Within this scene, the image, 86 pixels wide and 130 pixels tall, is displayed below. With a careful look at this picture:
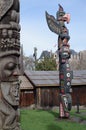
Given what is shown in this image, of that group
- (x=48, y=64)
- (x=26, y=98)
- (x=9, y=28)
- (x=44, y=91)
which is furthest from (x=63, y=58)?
(x=48, y=64)

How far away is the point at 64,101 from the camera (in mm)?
17391

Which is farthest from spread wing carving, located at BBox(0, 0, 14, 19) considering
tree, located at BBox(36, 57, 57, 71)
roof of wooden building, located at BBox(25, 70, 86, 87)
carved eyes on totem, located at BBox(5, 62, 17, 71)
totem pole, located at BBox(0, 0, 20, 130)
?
tree, located at BBox(36, 57, 57, 71)

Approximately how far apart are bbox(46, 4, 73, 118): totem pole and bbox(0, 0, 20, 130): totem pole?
9.50m

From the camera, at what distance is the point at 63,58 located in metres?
17.9

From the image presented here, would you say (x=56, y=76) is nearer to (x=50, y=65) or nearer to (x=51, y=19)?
(x=51, y=19)

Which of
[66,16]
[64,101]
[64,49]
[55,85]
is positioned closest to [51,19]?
[66,16]

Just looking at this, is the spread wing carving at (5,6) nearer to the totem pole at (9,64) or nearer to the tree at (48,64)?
the totem pole at (9,64)

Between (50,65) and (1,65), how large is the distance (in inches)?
1356

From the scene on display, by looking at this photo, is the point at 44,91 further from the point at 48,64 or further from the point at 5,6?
the point at 5,6

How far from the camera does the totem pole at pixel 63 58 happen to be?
17484mm

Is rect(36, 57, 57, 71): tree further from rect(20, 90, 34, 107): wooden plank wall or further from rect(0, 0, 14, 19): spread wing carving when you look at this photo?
rect(0, 0, 14, 19): spread wing carving

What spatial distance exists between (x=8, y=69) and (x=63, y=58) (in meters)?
10.2

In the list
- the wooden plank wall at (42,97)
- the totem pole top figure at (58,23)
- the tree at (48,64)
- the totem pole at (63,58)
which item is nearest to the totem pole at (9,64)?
the totem pole at (63,58)

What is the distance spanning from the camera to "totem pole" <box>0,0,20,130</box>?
25.5 feet
